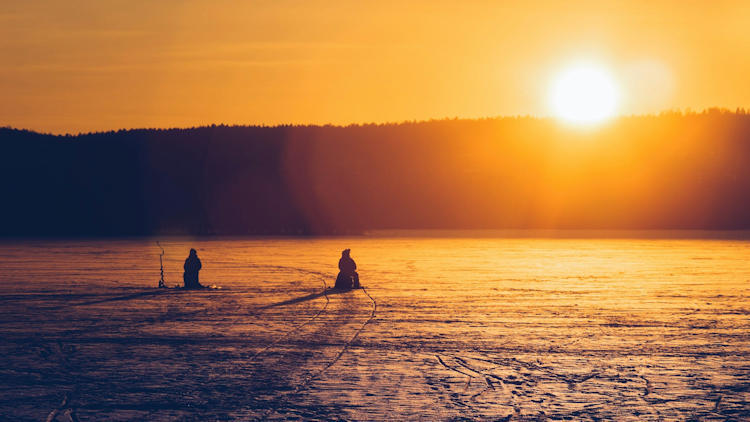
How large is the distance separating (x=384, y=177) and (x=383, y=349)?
84.2 metres

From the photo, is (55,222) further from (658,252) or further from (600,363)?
(600,363)

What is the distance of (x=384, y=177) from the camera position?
94.5 meters

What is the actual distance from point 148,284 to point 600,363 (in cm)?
1351

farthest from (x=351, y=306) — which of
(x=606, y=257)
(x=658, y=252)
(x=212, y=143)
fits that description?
(x=212, y=143)

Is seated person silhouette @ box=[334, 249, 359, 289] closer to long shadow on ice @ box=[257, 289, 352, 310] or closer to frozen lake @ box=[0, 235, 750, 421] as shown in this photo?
long shadow on ice @ box=[257, 289, 352, 310]

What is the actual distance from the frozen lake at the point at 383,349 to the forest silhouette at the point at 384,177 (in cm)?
4908

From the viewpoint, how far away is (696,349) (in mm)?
10422

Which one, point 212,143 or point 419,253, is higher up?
point 212,143

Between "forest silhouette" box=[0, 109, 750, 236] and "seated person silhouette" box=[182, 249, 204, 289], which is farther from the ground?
"forest silhouette" box=[0, 109, 750, 236]

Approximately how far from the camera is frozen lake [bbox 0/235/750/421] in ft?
24.8

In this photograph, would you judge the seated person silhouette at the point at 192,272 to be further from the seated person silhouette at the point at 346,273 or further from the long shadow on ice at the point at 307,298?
the seated person silhouette at the point at 346,273

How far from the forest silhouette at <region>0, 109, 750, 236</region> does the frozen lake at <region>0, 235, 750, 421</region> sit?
161ft

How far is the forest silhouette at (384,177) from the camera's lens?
78.5 m

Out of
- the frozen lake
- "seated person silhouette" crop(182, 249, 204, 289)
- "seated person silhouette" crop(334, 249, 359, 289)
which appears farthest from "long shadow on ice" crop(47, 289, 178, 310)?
"seated person silhouette" crop(334, 249, 359, 289)
